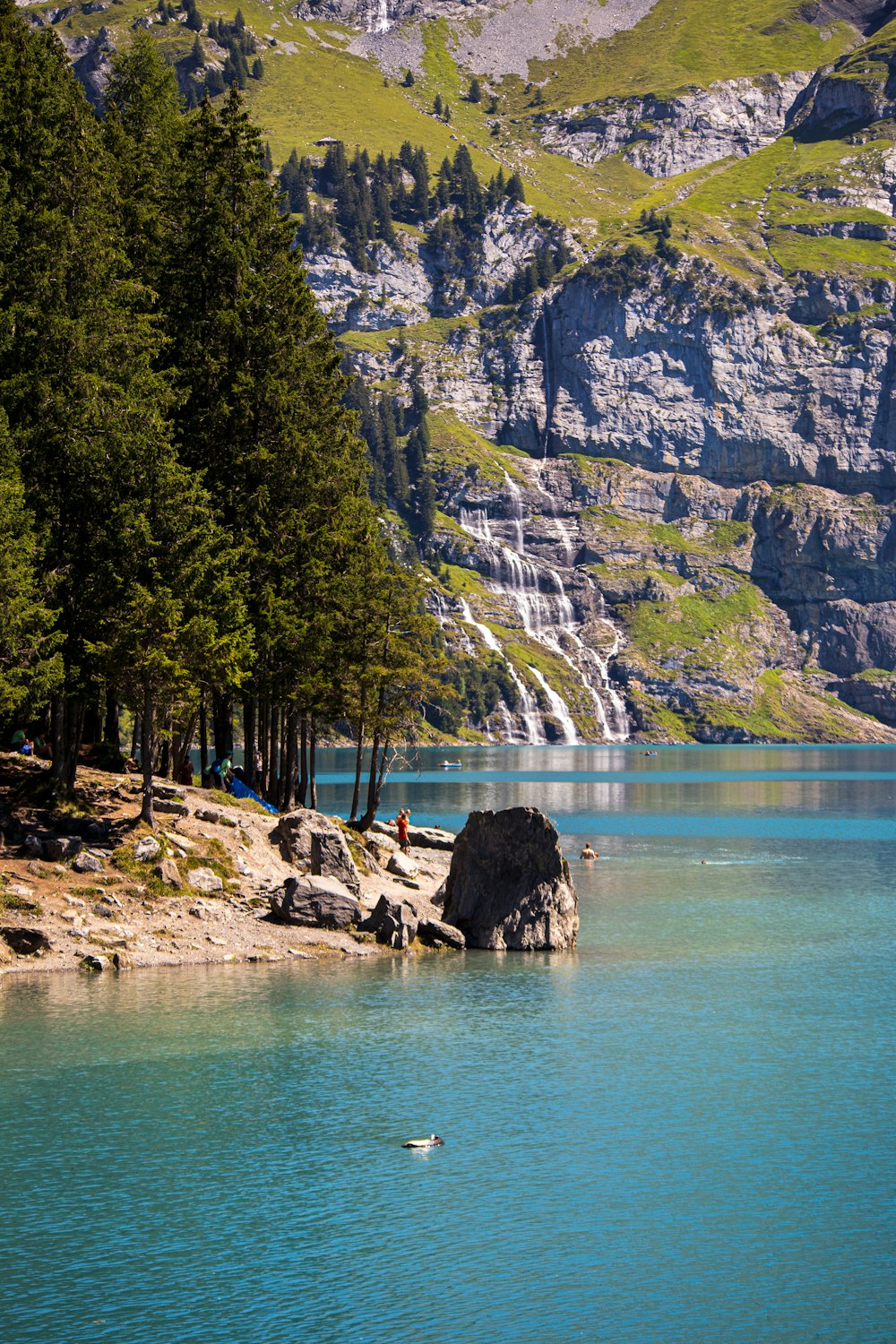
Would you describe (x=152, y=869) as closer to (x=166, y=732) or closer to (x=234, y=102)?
(x=166, y=732)

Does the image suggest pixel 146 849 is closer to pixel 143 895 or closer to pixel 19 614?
pixel 143 895

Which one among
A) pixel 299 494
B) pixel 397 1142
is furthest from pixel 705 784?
pixel 397 1142

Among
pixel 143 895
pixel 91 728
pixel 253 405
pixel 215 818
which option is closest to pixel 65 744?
pixel 215 818

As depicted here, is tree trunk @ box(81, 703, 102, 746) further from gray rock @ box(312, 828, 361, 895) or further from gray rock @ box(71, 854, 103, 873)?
gray rock @ box(71, 854, 103, 873)

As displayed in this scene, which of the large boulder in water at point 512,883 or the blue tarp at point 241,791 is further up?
the blue tarp at point 241,791

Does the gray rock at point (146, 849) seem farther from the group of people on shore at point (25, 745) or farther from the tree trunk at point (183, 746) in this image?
the tree trunk at point (183, 746)

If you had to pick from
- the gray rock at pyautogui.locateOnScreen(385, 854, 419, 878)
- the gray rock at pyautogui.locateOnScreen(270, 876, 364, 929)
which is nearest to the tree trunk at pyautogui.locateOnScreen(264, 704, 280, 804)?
the gray rock at pyautogui.locateOnScreen(385, 854, 419, 878)

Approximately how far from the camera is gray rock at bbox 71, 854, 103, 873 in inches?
1866

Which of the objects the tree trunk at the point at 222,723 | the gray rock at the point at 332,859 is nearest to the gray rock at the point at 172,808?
the gray rock at the point at 332,859

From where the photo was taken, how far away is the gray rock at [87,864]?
47406mm

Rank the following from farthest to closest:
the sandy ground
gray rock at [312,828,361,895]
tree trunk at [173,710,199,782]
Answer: tree trunk at [173,710,199,782]
gray rock at [312,828,361,895]
the sandy ground

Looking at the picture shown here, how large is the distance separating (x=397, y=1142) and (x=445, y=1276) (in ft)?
22.5

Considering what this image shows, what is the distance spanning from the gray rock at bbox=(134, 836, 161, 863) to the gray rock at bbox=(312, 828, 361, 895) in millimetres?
7140

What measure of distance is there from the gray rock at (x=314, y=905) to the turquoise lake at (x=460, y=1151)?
3.34m
